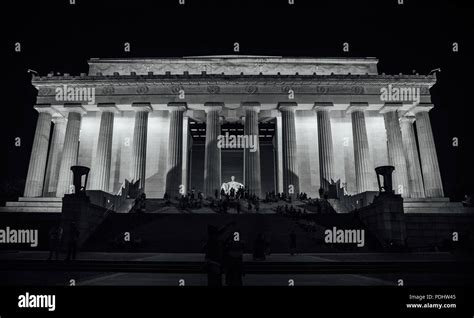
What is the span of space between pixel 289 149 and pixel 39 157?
112 feet

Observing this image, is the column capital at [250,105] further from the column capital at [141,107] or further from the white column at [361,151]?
the white column at [361,151]

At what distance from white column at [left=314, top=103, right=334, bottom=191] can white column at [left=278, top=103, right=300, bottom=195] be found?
A: 3.58 m

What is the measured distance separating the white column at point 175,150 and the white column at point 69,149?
12953mm

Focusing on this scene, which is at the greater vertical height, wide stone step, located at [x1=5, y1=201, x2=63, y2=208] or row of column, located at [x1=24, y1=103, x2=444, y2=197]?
row of column, located at [x1=24, y1=103, x2=444, y2=197]

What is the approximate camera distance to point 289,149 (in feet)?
176

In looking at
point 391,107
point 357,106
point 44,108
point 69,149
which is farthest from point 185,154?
point 391,107

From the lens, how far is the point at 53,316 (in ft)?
29.7

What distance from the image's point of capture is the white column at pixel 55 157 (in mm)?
55500

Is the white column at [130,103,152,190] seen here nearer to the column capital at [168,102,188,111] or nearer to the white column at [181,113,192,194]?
the column capital at [168,102,188,111]

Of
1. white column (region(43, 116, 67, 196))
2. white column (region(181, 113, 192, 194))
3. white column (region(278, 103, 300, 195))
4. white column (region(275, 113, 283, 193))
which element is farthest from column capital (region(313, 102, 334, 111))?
white column (region(43, 116, 67, 196))

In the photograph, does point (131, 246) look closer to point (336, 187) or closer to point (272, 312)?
point (272, 312)

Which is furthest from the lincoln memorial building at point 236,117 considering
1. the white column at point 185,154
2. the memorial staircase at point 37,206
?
the memorial staircase at point 37,206

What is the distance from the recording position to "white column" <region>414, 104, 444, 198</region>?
52.9 m

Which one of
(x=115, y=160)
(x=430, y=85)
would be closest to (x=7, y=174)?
(x=115, y=160)
